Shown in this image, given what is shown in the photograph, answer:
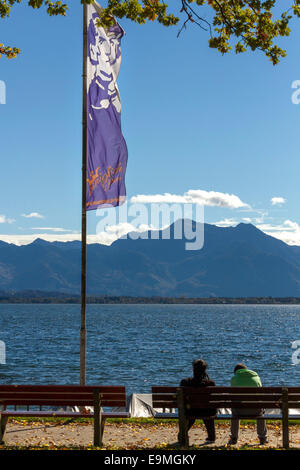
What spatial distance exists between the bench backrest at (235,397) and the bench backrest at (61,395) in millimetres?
777

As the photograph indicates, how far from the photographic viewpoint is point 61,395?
38.0ft

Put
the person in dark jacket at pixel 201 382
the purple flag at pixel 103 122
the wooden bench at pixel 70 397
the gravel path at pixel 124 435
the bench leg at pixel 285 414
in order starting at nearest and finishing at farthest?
1. the bench leg at pixel 285 414
2. the wooden bench at pixel 70 397
3. the person in dark jacket at pixel 201 382
4. the gravel path at pixel 124 435
5. the purple flag at pixel 103 122

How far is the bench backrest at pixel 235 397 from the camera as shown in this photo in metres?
11.3

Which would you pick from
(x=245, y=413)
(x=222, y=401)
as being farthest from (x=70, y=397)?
(x=245, y=413)

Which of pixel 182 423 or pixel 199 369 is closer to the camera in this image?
pixel 182 423

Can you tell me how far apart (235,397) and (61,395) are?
10.4 feet

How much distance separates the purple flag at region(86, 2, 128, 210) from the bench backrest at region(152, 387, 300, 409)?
6.25 metres

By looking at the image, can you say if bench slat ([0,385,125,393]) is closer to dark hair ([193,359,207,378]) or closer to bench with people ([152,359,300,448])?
bench with people ([152,359,300,448])

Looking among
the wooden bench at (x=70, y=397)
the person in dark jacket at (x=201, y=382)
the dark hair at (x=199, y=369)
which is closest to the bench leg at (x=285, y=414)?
the person in dark jacket at (x=201, y=382)

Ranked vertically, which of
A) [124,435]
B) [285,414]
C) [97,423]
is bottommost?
[124,435]

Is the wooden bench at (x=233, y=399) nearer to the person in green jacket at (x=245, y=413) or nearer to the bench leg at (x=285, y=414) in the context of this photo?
the bench leg at (x=285, y=414)

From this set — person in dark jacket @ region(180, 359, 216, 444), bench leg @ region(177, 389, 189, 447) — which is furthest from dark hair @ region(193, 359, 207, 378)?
bench leg @ region(177, 389, 189, 447)

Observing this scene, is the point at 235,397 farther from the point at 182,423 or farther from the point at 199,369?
→ the point at 182,423
